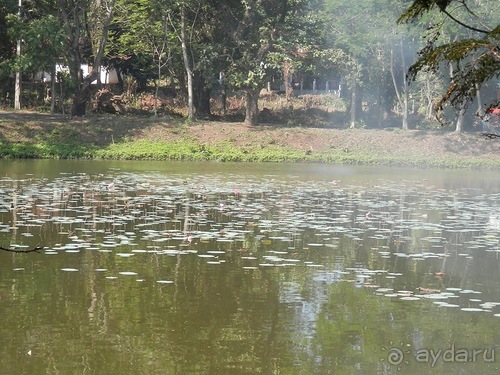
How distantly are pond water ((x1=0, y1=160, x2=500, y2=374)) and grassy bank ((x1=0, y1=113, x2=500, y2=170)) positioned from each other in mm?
14042

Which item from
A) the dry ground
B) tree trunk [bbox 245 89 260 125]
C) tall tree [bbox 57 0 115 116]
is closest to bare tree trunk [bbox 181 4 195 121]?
the dry ground

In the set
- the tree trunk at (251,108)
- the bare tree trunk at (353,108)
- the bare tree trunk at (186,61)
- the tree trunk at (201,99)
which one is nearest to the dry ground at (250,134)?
the tree trunk at (251,108)

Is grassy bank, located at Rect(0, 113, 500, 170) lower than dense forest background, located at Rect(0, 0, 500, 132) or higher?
lower

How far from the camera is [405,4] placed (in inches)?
1647

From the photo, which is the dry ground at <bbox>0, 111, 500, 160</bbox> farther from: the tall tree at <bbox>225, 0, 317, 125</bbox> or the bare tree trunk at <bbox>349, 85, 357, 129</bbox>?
the bare tree trunk at <bbox>349, 85, 357, 129</bbox>

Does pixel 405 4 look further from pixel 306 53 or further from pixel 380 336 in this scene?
pixel 380 336

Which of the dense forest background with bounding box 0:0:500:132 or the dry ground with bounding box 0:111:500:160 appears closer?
the dry ground with bounding box 0:111:500:160

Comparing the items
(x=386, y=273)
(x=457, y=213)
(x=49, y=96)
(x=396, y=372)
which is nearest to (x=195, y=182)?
(x=457, y=213)

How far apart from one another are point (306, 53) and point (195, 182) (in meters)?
18.5

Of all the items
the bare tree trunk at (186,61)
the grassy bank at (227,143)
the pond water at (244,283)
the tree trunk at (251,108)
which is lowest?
the pond water at (244,283)

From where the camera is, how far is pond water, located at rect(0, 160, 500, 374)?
27.0 feet

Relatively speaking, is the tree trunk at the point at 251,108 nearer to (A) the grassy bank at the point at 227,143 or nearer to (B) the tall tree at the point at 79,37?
(A) the grassy bank at the point at 227,143

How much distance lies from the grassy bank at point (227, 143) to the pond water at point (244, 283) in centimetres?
1404

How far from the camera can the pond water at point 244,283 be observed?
324 inches
